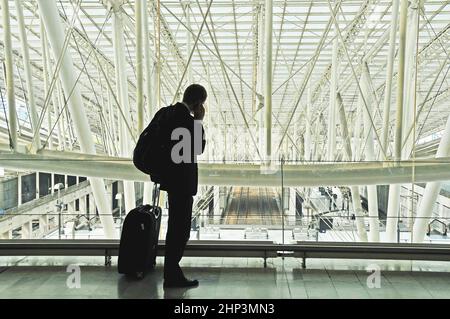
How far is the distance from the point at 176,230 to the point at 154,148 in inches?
22.9

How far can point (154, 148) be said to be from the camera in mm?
Result: 3078

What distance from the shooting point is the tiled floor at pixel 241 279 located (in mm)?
3164

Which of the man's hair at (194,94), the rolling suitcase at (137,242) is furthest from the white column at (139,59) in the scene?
the man's hair at (194,94)

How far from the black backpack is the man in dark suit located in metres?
0.03

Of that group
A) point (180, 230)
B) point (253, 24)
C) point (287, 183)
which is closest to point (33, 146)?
point (287, 183)

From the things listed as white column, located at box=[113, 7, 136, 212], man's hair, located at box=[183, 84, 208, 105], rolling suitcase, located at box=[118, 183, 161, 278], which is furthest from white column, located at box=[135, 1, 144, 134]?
man's hair, located at box=[183, 84, 208, 105]

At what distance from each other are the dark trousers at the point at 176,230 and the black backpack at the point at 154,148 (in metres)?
0.22

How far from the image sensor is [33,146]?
8.63 metres

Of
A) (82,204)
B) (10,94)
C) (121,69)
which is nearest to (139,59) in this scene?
(10,94)

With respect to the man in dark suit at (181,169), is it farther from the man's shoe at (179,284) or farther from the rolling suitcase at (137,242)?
the rolling suitcase at (137,242)

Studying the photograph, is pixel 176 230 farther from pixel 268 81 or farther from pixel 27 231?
pixel 27 231
